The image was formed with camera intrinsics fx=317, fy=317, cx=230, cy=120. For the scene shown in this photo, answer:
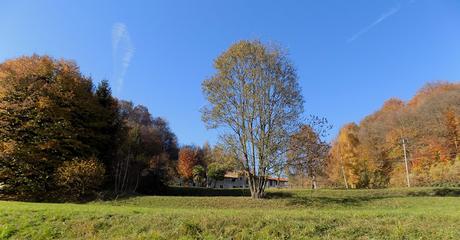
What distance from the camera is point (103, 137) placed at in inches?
1154

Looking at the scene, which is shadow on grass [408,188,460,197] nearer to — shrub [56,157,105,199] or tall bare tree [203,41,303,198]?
tall bare tree [203,41,303,198]

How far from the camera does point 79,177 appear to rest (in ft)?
78.2

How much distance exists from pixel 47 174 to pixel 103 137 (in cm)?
560

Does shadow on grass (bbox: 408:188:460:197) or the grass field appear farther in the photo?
shadow on grass (bbox: 408:188:460:197)

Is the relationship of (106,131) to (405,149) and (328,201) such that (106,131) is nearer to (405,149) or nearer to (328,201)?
(328,201)

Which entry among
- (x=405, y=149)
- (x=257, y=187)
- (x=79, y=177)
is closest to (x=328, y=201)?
(x=257, y=187)

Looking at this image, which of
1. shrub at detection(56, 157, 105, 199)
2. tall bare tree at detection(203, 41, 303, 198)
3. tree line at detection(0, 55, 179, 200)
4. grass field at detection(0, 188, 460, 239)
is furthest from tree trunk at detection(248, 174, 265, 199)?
grass field at detection(0, 188, 460, 239)

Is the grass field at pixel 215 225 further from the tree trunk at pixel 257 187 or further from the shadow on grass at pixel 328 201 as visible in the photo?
the tree trunk at pixel 257 187

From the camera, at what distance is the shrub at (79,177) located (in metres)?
23.8

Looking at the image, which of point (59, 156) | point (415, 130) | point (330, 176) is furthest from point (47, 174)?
point (415, 130)

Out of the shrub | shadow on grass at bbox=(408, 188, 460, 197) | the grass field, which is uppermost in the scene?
the shrub

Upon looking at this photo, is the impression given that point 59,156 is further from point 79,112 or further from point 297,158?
point 297,158

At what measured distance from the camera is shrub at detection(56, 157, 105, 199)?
936 inches

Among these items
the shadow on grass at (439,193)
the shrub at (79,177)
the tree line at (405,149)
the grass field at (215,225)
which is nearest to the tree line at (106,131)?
the shrub at (79,177)
